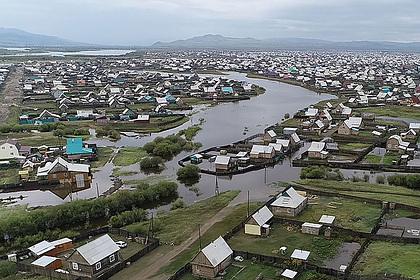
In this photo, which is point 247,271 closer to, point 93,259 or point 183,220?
point 93,259

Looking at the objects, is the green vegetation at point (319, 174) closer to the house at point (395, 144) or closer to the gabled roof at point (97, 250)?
the house at point (395, 144)

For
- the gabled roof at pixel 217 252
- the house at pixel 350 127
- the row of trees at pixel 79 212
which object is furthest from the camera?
the house at pixel 350 127

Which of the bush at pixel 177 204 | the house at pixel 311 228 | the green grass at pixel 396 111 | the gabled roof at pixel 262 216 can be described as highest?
the gabled roof at pixel 262 216

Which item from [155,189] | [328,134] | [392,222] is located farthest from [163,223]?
[328,134]

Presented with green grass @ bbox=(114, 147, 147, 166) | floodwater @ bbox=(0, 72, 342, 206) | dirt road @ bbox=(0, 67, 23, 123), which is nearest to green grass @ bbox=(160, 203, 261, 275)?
floodwater @ bbox=(0, 72, 342, 206)

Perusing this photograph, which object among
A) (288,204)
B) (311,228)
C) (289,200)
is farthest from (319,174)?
(311,228)

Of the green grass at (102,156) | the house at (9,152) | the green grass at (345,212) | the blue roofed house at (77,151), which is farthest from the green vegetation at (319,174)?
the house at (9,152)
